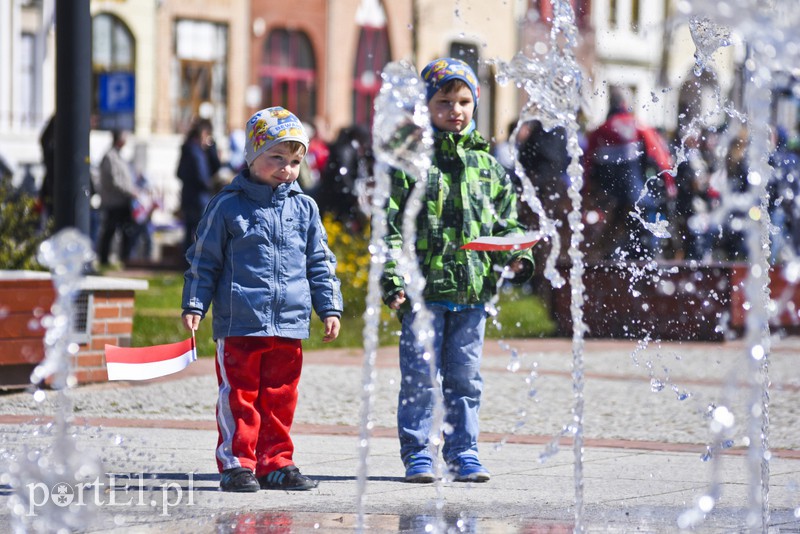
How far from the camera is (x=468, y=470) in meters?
5.94

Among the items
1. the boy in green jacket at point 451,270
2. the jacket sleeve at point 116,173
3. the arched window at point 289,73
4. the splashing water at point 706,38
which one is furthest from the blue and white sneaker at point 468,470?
the arched window at point 289,73

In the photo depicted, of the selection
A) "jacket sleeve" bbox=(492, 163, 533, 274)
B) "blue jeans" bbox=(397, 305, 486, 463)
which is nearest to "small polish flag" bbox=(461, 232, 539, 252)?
"jacket sleeve" bbox=(492, 163, 533, 274)

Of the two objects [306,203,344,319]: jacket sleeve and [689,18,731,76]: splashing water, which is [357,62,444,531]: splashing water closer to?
[306,203,344,319]: jacket sleeve

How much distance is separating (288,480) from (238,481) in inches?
8.4

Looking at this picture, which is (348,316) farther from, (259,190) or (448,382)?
(259,190)

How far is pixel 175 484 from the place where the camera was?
565 centimetres

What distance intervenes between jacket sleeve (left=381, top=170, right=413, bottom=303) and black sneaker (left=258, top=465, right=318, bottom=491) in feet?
2.38

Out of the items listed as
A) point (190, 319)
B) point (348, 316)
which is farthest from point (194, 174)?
point (190, 319)

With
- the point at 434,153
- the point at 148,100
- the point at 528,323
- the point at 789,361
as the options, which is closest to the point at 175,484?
the point at 434,153

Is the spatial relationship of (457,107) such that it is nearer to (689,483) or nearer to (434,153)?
(434,153)

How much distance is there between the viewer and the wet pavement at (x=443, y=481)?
16.8 feet

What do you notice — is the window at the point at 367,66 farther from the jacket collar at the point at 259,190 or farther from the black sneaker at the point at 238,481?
the black sneaker at the point at 238,481

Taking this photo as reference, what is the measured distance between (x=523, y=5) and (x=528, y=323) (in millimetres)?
22148

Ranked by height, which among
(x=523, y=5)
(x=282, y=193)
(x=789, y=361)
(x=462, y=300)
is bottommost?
(x=789, y=361)
